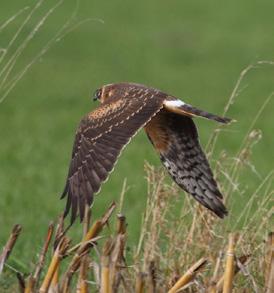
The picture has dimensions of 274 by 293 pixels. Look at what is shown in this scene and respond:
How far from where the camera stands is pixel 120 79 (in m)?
15.9

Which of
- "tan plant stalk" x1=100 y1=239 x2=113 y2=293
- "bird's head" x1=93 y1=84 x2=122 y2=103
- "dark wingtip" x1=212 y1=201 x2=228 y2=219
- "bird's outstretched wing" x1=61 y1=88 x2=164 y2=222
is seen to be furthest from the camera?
"bird's head" x1=93 y1=84 x2=122 y2=103

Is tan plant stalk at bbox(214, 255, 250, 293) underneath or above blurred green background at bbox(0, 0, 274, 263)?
underneath

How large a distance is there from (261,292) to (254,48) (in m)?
14.3

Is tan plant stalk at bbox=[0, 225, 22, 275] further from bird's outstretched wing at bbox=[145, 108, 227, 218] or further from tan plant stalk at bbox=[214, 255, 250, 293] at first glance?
bird's outstretched wing at bbox=[145, 108, 227, 218]

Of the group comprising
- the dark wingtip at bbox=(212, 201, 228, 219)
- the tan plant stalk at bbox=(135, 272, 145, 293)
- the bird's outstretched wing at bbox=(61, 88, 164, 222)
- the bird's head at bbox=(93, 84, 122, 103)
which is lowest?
the tan plant stalk at bbox=(135, 272, 145, 293)

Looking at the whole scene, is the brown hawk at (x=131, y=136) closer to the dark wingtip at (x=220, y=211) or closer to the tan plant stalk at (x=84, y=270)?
the dark wingtip at (x=220, y=211)

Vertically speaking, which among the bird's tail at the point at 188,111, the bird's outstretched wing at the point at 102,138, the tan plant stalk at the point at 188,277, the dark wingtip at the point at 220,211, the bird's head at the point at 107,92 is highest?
the bird's head at the point at 107,92

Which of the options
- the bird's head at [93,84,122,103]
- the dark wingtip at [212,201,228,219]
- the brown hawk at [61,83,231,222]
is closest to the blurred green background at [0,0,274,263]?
the bird's head at [93,84,122,103]

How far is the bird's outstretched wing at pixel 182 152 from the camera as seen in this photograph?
536 centimetres

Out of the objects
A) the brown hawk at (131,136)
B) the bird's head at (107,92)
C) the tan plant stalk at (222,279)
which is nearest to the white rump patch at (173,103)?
the brown hawk at (131,136)

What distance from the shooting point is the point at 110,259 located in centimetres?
436

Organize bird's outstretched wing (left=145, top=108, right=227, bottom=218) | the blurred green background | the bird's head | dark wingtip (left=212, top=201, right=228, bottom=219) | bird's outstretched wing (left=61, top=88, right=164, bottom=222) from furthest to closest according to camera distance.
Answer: the blurred green background, the bird's head, bird's outstretched wing (left=145, top=108, right=227, bottom=218), dark wingtip (left=212, top=201, right=228, bottom=219), bird's outstretched wing (left=61, top=88, right=164, bottom=222)

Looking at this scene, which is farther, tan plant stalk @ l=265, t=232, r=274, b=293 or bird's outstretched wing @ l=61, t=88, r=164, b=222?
bird's outstretched wing @ l=61, t=88, r=164, b=222

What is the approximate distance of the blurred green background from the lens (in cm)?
955
